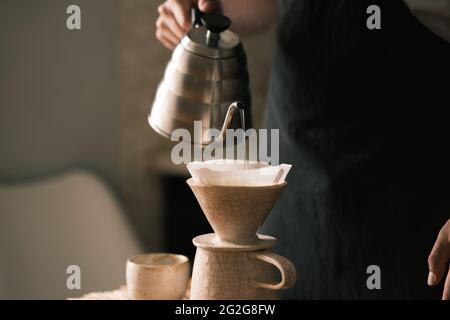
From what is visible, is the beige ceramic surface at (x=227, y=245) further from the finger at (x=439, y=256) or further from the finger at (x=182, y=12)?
the finger at (x=182, y=12)

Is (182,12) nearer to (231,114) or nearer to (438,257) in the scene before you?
(231,114)

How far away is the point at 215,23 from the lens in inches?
37.0

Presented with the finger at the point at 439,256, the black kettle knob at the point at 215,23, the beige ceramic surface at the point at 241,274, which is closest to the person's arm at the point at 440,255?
the finger at the point at 439,256

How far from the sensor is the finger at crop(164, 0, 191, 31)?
111 cm

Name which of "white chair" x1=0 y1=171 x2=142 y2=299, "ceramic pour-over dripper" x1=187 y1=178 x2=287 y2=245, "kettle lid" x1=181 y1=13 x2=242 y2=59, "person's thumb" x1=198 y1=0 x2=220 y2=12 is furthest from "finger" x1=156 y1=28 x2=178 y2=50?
"white chair" x1=0 y1=171 x2=142 y2=299

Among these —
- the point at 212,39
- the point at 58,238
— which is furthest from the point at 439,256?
the point at 58,238

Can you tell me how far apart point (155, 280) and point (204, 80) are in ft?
0.97

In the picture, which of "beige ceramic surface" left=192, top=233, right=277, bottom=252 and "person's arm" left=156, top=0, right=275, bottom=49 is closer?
"beige ceramic surface" left=192, top=233, right=277, bottom=252

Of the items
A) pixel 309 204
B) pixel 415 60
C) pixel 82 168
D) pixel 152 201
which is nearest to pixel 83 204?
pixel 82 168

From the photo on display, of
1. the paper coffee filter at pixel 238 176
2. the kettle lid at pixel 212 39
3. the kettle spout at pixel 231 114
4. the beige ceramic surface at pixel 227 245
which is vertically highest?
the kettle lid at pixel 212 39

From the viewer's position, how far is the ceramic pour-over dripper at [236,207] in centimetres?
79

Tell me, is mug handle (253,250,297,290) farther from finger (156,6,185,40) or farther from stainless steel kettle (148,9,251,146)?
finger (156,6,185,40)

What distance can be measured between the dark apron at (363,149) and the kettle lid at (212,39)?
0.27 m

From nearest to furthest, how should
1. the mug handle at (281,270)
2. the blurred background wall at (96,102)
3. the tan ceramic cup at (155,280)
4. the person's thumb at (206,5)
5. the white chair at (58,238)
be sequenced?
A: the mug handle at (281,270), the tan ceramic cup at (155,280), the person's thumb at (206,5), the white chair at (58,238), the blurred background wall at (96,102)
